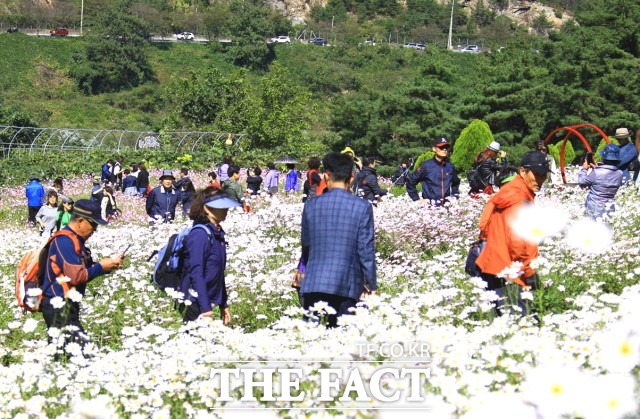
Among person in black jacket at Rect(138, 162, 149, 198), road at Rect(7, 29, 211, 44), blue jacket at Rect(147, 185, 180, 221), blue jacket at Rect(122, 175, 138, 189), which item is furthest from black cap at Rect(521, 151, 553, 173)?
road at Rect(7, 29, 211, 44)

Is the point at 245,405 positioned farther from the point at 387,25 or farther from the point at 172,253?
the point at 387,25

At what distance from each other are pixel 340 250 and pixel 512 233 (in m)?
1.11

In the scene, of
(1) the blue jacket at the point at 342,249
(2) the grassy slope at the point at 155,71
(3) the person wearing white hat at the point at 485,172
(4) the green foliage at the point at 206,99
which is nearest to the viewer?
(1) the blue jacket at the point at 342,249

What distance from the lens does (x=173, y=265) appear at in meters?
5.28

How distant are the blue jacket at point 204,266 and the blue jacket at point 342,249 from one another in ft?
2.23

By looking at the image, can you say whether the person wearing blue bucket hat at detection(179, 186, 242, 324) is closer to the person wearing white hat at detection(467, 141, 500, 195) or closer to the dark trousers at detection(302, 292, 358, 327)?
the dark trousers at detection(302, 292, 358, 327)

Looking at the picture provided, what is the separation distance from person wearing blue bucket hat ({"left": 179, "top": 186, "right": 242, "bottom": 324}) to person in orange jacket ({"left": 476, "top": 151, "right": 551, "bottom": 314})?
1.63 m

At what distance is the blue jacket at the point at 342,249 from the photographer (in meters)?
4.83

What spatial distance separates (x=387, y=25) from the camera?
118062 mm

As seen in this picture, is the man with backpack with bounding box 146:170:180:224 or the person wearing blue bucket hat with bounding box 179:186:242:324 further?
the man with backpack with bounding box 146:170:180:224

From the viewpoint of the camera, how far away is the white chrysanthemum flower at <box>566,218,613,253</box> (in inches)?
283

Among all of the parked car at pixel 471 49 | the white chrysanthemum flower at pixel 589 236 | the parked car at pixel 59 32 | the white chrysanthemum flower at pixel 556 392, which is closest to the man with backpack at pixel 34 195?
the white chrysanthemum flower at pixel 589 236

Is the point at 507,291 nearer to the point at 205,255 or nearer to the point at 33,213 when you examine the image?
the point at 205,255

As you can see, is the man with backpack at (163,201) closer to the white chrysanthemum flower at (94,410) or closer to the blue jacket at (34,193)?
the blue jacket at (34,193)
